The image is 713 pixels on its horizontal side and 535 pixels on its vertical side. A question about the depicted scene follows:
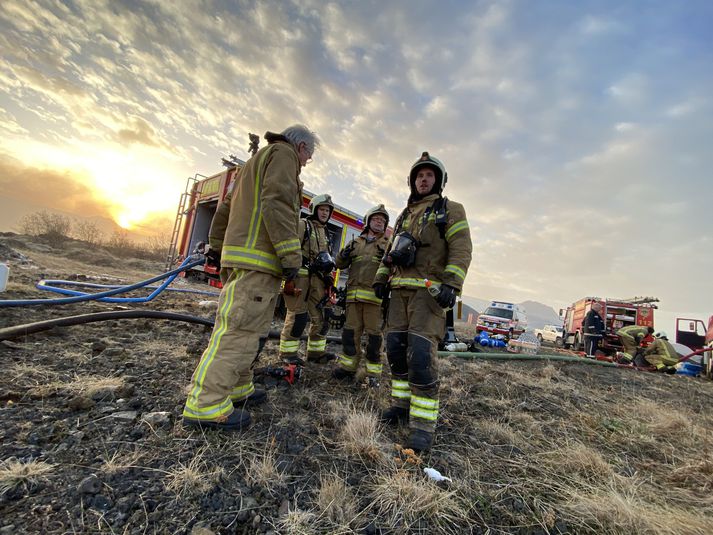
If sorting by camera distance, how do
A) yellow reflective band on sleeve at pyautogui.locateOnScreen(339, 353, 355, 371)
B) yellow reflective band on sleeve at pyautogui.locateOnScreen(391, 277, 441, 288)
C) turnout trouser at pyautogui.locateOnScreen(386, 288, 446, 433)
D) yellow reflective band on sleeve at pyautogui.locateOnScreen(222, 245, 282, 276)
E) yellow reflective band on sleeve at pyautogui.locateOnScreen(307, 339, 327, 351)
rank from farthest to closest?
yellow reflective band on sleeve at pyautogui.locateOnScreen(307, 339, 327, 351) < yellow reflective band on sleeve at pyautogui.locateOnScreen(339, 353, 355, 371) < yellow reflective band on sleeve at pyautogui.locateOnScreen(391, 277, 441, 288) < turnout trouser at pyautogui.locateOnScreen(386, 288, 446, 433) < yellow reflective band on sleeve at pyautogui.locateOnScreen(222, 245, 282, 276)

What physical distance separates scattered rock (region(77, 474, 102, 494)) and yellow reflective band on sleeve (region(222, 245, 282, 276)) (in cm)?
131

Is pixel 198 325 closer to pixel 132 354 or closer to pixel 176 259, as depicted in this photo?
pixel 132 354

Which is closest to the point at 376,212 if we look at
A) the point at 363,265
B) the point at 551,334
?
the point at 363,265

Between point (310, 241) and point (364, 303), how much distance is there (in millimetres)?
1149

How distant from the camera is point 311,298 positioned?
13.5ft

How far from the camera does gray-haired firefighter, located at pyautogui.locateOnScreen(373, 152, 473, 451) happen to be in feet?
7.99

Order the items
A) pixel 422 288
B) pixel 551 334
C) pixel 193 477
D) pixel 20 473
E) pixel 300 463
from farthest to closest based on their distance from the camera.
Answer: pixel 551 334, pixel 422 288, pixel 300 463, pixel 193 477, pixel 20 473

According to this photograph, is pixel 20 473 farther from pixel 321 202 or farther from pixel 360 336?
pixel 321 202

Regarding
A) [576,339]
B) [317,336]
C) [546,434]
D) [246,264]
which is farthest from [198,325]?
[576,339]

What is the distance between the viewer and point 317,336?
422 cm

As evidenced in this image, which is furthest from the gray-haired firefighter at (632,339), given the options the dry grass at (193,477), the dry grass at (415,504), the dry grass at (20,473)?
the dry grass at (20,473)

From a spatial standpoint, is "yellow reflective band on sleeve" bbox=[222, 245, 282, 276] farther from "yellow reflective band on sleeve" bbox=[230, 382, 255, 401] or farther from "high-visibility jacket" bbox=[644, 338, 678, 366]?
"high-visibility jacket" bbox=[644, 338, 678, 366]

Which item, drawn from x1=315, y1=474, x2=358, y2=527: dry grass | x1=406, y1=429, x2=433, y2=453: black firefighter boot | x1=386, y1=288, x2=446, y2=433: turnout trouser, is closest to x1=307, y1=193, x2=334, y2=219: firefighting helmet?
x1=386, y1=288, x2=446, y2=433: turnout trouser

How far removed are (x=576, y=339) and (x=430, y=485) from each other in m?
20.3
